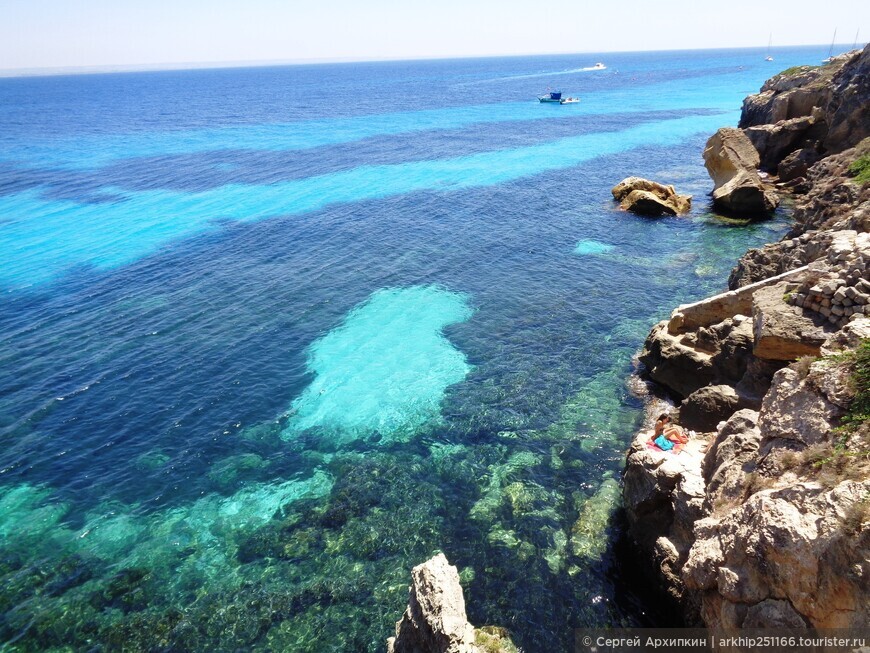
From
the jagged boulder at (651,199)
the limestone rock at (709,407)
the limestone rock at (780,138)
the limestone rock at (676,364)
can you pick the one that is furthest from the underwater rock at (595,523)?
the limestone rock at (780,138)

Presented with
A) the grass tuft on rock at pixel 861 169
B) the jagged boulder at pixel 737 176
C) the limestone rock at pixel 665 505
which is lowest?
the limestone rock at pixel 665 505

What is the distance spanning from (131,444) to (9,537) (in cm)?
537

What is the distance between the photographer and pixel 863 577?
8.99 m

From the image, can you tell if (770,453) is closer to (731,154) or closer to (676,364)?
(676,364)

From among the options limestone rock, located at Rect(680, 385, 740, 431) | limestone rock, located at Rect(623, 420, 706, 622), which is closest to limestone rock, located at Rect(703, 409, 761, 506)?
limestone rock, located at Rect(623, 420, 706, 622)

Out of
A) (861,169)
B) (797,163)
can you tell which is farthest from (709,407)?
(797,163)

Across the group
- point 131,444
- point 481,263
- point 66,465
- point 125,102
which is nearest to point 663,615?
point 131,444

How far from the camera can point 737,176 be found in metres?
47.2

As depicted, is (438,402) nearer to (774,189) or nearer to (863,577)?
(863,577)

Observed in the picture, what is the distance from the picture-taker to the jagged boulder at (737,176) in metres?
44.3

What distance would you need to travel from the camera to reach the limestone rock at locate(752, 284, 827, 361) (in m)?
15.8

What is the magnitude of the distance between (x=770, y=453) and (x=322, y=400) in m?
19.9

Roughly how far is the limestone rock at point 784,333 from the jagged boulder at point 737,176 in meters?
32.1

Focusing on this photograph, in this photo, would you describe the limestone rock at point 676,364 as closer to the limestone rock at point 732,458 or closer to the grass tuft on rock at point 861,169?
the limestone rock at point 732,458
